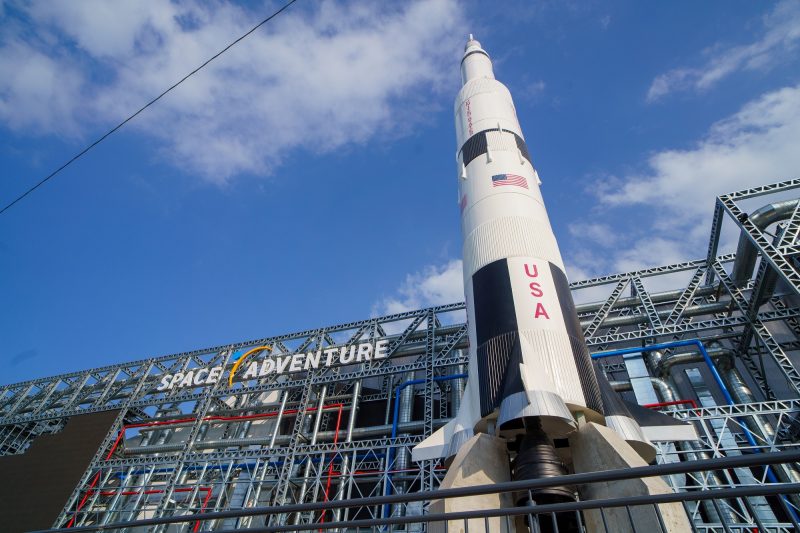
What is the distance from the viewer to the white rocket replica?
8.52 metres

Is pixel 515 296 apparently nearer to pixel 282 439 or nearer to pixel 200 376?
pixel 282 439

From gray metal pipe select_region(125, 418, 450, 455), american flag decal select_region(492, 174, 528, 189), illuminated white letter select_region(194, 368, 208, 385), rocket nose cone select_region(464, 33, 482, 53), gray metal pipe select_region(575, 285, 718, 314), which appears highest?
rocket nose cone select_region(464, 33, 482, 53)

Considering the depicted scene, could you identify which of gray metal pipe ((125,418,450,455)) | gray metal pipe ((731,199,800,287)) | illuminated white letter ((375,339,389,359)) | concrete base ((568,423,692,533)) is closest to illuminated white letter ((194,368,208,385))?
gray metal pipe ((125,418,450,455))

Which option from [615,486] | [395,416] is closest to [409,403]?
[395,416]

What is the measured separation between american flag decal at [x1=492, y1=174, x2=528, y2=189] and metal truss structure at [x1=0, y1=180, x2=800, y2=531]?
8451 millimetres

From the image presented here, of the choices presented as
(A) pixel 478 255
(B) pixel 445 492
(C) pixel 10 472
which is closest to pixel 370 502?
(B) pixel 445 492

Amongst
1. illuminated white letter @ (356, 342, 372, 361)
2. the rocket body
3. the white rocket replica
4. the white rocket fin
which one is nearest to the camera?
the white rocket replica

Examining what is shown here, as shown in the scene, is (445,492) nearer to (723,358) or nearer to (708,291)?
(723,358)

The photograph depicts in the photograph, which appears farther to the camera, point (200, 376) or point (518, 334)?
point (200, 376)

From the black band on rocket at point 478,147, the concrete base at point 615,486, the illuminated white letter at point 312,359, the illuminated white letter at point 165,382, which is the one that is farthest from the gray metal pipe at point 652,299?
the illuminated white letter at point 165,382

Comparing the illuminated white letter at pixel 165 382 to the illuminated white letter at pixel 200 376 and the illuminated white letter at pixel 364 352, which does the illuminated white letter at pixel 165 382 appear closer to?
the illuminated white letter at pixel 200 376

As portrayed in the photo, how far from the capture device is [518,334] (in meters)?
9.59

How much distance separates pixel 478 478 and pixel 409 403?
1332cm

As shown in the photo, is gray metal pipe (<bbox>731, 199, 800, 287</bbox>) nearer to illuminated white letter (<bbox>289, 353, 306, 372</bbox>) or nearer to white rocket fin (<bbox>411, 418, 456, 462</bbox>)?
white rocket fin (<bbox>411, 418, 456, 462</bbox>)
